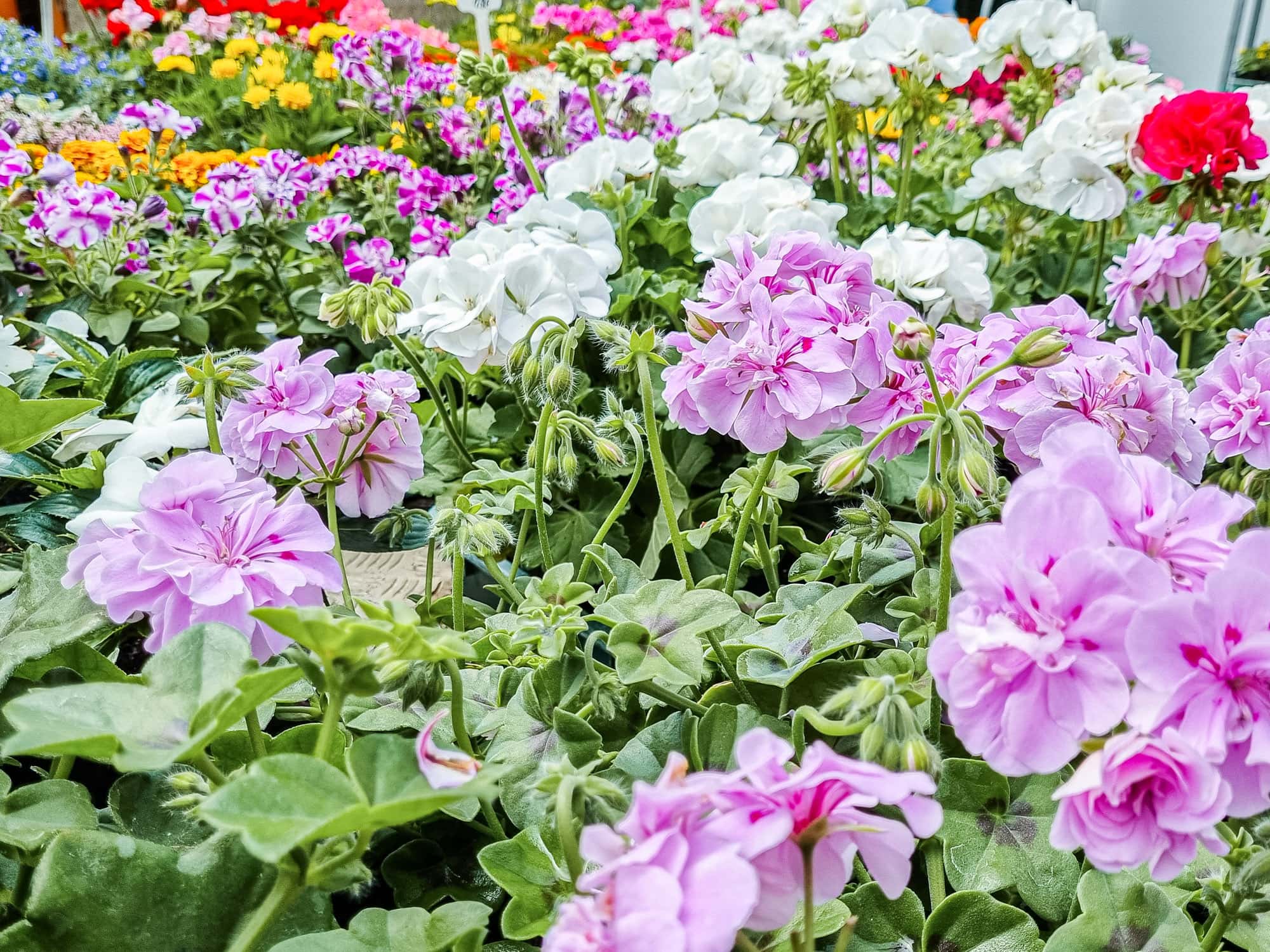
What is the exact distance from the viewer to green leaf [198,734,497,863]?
0.37 metres

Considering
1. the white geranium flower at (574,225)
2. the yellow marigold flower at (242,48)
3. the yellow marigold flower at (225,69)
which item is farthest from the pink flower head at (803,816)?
the yellow marigold flower at (242,48)

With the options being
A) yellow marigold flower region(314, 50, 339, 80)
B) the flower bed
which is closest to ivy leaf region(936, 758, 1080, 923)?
the flower bed

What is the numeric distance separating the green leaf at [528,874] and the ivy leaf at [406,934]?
0.12ft

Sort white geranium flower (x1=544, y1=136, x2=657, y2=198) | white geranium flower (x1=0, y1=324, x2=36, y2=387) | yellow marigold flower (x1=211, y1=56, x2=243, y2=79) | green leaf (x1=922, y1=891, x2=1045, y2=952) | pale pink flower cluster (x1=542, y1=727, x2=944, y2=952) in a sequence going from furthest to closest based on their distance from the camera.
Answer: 1. yellow marigold flower (x1=211, y1=56, x2=243, y2=79)
2. white geranium flower (x1=544, y1=136, x2=657, y2=198)
3. white geranium flower (x1=0, y1=324, x2=36, y2=387)
4. green leaf (x1=922, y1=891, x2=1045, y2=952)
5. pale pink flower cluster (x1=542, y1=727, x2=944, y2=952)

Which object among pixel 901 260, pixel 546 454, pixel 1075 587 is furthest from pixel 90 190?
pixel 1075 587

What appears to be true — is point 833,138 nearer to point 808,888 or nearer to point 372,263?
point 372,263

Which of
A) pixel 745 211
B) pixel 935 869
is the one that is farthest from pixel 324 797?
pixel 745 211

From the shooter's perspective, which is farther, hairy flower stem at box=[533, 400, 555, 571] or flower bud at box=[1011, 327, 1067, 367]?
hairy flower stem at box=[533, 400, 555, 571]

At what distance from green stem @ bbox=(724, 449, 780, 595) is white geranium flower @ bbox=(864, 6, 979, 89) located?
1.05 metres

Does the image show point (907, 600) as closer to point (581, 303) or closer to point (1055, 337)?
point (1055, 337)

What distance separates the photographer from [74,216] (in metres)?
1.48

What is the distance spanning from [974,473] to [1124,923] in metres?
0.24

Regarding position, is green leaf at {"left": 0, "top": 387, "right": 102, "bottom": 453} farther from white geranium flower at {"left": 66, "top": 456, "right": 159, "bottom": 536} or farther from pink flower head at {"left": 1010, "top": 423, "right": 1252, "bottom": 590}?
pink flower head at {"left": 1010, "top": 423, "right": 1252, "bottom": 590}

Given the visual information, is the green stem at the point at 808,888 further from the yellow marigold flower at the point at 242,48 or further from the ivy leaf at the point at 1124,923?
the yellow marigold flower at the point at 242,48
